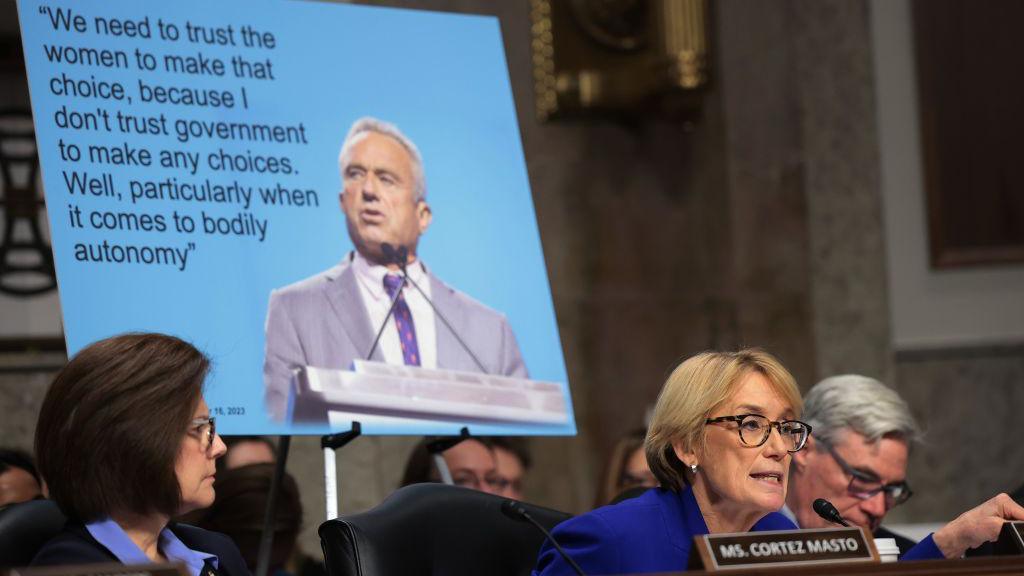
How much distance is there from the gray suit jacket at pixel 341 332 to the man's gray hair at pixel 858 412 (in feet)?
2.73

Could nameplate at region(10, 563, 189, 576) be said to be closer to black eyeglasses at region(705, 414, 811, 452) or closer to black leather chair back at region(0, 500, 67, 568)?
black leather chair back at region(0, 500, 67, 568)

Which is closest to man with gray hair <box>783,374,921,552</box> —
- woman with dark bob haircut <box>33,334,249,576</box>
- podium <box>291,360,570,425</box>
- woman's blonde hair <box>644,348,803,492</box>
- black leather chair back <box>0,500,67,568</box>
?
podium <box>291,360,570,425</box>

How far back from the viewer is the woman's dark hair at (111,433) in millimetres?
2633

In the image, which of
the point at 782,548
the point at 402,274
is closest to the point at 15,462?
the point at 402,274

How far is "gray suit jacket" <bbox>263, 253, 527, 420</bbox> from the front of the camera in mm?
3674

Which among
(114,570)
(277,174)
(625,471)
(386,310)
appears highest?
(277,174)

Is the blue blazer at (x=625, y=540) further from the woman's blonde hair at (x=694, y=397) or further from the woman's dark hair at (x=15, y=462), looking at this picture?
the woman's dark hair at (x=15, y=462)

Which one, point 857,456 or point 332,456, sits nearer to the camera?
point 332,456

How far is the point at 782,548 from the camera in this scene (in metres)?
2.41

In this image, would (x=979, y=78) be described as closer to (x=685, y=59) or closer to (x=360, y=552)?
(x=685, y=59)

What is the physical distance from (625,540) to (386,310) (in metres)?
1.16

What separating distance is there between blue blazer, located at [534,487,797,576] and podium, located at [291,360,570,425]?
85 centimetres

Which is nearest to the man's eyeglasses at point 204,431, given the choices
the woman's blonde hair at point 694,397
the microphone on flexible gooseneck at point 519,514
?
the microphone on flexible gooseneck at point 519,514

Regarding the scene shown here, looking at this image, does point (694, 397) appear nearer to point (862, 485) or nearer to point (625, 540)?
point (625, 540)
